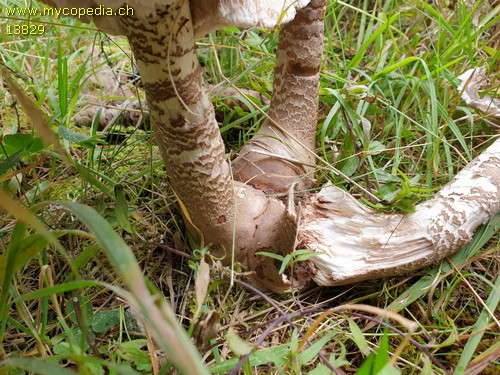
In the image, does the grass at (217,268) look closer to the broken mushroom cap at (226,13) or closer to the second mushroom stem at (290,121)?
the second mushroom stem at (290,121)

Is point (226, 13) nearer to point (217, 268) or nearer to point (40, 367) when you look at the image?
point (217, 268)

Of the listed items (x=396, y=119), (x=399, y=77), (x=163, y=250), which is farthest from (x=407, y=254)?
(x=399, y=77)

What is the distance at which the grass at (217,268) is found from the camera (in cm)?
94

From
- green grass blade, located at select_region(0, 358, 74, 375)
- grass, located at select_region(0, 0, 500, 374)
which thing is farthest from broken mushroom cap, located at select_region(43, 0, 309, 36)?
green grass blade, located at select_region(0, 358, 74, 375)

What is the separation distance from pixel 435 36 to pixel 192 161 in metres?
1.65

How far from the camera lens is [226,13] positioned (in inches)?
40.2

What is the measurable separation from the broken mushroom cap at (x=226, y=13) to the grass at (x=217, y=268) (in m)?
0.32

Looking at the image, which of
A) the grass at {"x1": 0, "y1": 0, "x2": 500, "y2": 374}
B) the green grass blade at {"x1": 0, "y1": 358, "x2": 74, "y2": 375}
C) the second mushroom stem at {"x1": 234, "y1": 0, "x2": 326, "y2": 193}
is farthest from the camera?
the second mushroom stem at {"x1": 234, "y1": 0, "x2": 326, "y2": 193}

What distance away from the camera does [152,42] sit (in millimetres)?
1028

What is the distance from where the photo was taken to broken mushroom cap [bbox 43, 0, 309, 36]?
3.31ft

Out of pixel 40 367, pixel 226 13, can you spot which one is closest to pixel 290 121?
pixel 226 13

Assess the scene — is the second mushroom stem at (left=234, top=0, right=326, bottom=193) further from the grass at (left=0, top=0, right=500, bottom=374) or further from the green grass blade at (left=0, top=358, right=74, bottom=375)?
the green grass blade at (left=0, top=358, right=74, bottom=375)

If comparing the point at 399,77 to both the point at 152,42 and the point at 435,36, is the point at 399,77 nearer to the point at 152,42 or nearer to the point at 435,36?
the point at 435,36

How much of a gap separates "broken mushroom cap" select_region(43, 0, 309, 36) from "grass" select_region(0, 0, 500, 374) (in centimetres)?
32
